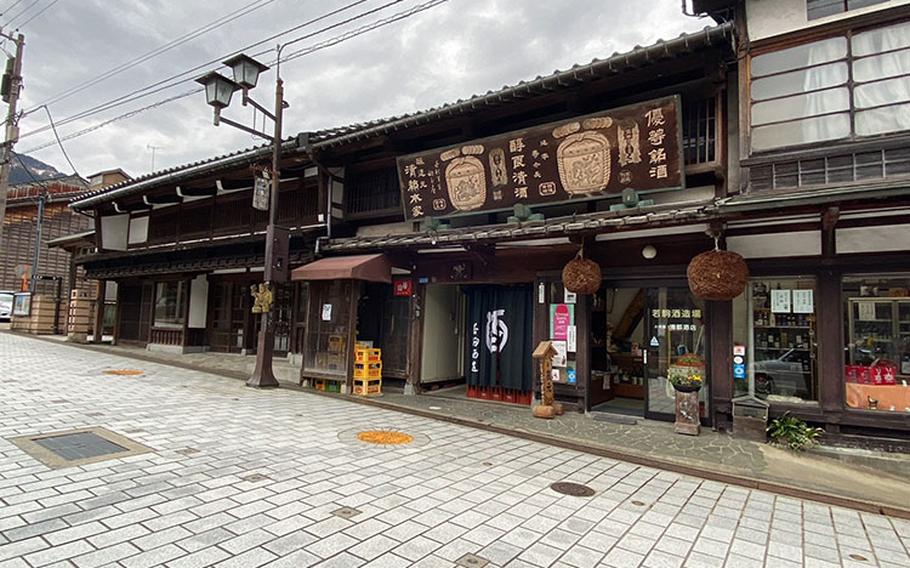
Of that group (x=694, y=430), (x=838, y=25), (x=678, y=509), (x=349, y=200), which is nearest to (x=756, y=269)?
(x=694, y=430)

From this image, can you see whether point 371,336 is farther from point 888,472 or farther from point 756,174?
point 888,472

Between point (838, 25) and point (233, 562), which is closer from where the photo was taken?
point (233, 562)

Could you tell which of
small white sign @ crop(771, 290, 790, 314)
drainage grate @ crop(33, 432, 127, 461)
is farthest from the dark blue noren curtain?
drainage grate @ crop(33, 432, 127, 461)

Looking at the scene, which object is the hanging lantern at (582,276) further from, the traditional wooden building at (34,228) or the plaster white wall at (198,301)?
the traditional wooden building at (34,228)

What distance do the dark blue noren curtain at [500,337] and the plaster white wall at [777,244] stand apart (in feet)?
13.2

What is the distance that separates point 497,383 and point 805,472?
5.56 m

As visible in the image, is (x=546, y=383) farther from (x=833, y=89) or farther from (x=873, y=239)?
(x=833, y=89)

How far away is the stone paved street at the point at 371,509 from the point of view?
351cm

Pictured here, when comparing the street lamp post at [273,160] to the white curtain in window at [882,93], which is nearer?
the white curtain in window at [882,93]

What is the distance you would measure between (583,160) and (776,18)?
3.34m

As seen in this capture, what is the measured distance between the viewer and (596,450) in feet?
22.2

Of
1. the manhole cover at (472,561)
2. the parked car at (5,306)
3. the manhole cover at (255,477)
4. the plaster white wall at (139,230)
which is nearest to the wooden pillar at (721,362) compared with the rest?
the manhole cover at (472,561)

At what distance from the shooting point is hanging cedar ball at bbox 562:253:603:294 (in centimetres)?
818

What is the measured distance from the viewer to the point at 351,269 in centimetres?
1007
